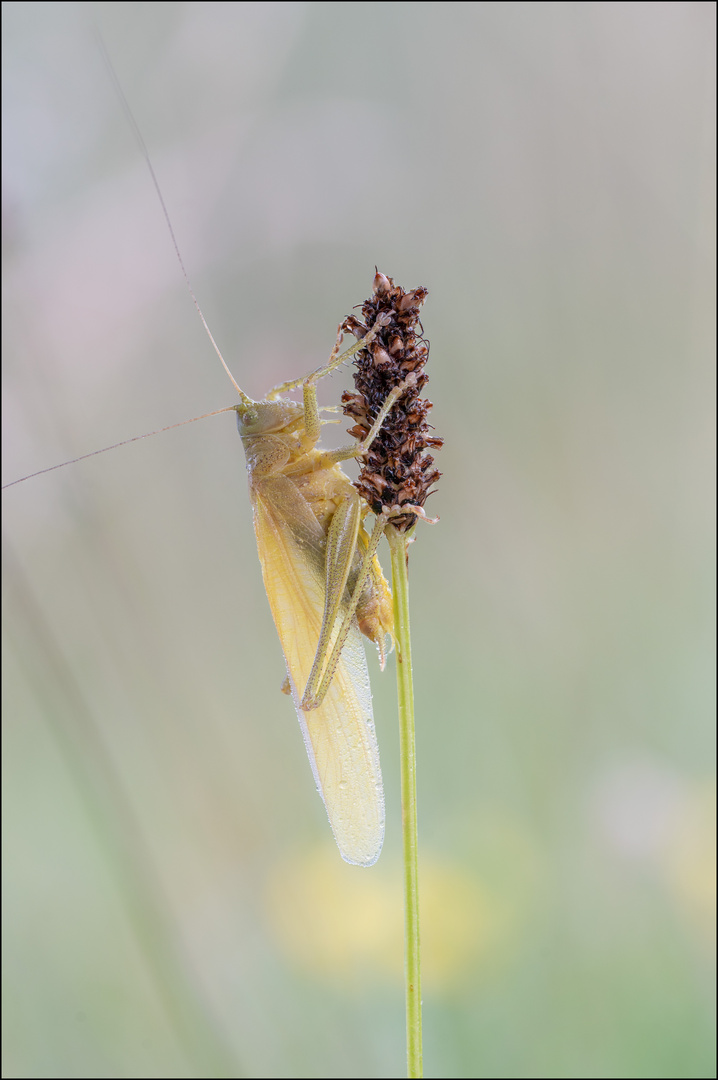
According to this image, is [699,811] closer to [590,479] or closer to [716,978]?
[716,978]

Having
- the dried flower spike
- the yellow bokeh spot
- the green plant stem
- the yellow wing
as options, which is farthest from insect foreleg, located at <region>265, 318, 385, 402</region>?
the yellow bokeh spot

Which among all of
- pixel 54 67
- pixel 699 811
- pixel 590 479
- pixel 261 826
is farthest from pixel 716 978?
pixel 54 67

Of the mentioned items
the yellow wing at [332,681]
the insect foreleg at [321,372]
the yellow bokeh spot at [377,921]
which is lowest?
the yellow bokeh spot at [377,921]

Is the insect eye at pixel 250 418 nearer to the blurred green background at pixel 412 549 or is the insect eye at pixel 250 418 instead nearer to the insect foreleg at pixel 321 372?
the insect foreleg at pixel 321 372

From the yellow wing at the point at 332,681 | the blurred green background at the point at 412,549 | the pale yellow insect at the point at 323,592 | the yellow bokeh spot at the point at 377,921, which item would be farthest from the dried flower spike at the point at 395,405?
the yellow bokeh spot at the point at 377,921

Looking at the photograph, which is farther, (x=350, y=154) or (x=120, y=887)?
(x=350, y=154)

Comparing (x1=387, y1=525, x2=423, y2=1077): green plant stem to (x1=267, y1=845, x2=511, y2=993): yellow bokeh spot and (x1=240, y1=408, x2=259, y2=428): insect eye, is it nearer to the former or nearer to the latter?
(x1=240, y1=408, x2=259, y2=428): insect eye
